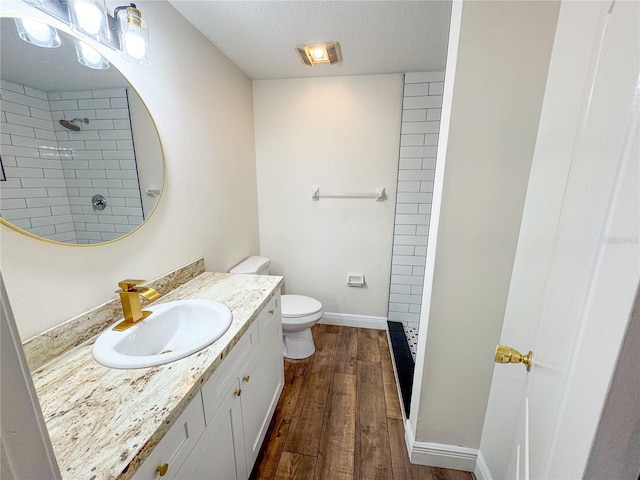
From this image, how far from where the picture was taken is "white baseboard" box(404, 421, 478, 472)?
1268 mm

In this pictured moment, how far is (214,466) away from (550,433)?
0.97 meters

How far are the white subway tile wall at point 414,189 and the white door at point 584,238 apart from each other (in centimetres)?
136

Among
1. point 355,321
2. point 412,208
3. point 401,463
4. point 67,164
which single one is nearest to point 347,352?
point 355,321

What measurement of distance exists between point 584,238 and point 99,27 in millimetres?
1555

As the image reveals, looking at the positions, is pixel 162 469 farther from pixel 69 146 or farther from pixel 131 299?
pixel 69 146

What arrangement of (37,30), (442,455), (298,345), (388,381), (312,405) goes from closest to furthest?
1. (37,30)
2. (442,455)
3. (312,405)
4. (388,381)
5. (298,345)

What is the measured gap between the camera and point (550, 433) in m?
0.46

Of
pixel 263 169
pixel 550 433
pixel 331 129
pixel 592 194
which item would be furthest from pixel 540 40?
pixel 263 169

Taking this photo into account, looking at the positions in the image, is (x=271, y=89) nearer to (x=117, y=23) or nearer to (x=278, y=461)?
(x=117, y=23)

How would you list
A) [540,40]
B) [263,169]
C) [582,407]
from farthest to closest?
[263,169] < [540,40] < [582,407]

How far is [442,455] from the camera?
129 centimetres

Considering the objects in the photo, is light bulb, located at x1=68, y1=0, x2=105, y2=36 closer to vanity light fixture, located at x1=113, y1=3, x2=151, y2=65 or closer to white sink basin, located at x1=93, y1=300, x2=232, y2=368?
vanity light fixture, located at x1=113, y1=3, x2=151, y2=65

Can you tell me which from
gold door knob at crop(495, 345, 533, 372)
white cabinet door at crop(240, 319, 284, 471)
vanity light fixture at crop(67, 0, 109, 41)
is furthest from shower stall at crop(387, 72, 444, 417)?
vanity light fixture at crop(67, 0, 109, 41)

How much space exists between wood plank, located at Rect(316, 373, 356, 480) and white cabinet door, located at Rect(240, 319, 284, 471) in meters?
0.33
